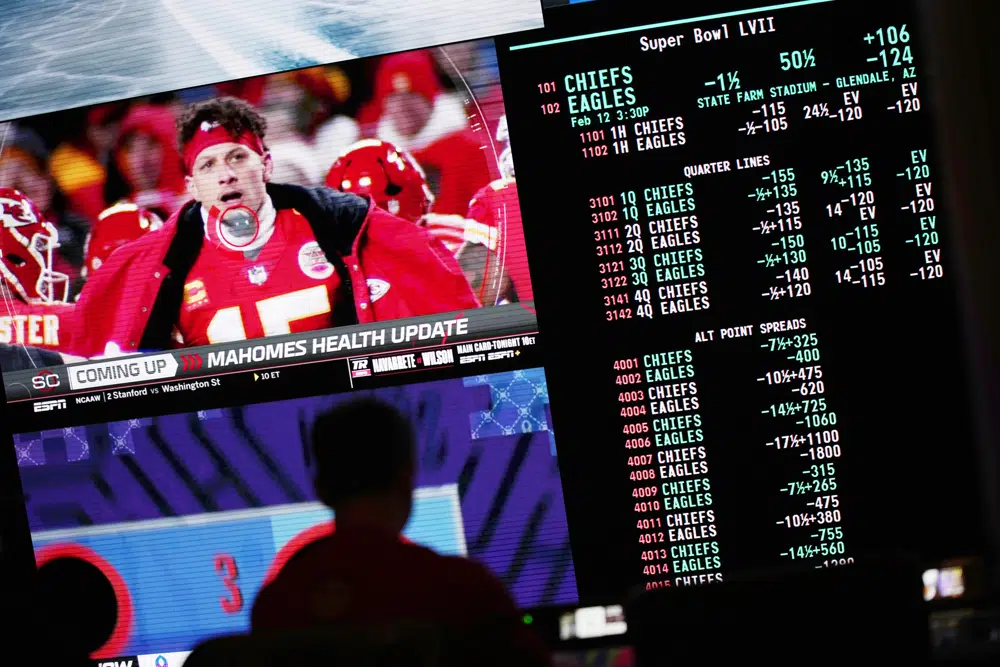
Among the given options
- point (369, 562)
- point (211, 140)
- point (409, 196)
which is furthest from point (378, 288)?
point (369, 562)

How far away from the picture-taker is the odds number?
10.5ft

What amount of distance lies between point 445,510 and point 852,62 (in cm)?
177

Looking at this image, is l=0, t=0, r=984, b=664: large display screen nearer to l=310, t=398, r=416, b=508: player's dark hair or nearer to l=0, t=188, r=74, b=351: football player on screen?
l=0, t=188, r=74, b=351: football player on screen

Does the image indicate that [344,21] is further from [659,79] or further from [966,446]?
[966,446]

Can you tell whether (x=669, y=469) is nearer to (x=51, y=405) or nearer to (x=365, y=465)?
(x=365, y=465)

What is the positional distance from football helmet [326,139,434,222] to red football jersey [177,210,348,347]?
0.21 metres

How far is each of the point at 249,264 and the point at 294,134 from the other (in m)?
0.42

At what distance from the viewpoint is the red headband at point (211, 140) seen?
3225 mm

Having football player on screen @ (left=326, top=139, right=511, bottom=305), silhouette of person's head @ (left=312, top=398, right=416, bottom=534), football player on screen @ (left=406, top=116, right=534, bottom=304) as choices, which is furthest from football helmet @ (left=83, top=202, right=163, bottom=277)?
silhouette of person's head @ (left=312, top=398, right=416, bottom=534)

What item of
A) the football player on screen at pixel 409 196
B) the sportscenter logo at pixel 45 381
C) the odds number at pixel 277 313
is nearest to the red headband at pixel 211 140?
→ the football player on screen at pixel 409 196

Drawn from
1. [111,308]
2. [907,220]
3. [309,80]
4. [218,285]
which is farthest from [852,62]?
[111,308]

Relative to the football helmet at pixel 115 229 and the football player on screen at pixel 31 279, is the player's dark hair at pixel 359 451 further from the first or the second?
the football player on screen at pixel 31 279

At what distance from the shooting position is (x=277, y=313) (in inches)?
127

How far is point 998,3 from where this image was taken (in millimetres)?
2508
